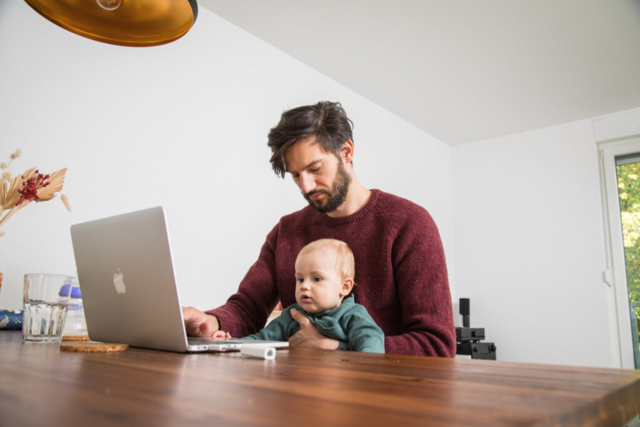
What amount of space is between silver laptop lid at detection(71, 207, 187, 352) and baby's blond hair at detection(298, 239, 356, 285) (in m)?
0.61

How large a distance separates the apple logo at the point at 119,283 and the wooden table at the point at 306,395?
241 millimetres

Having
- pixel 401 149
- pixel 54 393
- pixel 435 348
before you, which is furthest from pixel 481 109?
pixel 54 393

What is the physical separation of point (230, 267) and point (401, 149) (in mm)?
2148

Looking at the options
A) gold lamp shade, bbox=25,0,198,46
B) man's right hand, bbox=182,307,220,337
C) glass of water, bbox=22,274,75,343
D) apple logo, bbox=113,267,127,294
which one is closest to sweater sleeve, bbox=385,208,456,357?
man's right hand, bbox=182,307,220,337

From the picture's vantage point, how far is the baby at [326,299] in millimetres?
1126

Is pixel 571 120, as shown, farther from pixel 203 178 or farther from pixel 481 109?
pixel 203 178

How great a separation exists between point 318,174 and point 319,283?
411 mm

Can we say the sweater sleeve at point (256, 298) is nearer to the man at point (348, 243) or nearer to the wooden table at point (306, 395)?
the man at point (348, 243)

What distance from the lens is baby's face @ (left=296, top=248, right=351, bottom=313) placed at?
126cm

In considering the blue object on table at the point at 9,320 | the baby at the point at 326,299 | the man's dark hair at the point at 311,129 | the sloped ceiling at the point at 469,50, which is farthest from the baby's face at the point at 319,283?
the sloped ceiling at the point at 469,50

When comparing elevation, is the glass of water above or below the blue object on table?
above

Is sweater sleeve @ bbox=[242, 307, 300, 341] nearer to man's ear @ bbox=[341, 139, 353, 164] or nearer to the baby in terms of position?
the baby

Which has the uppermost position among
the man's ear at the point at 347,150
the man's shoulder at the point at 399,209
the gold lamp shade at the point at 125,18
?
the gold lamp shade at the point at 125,18

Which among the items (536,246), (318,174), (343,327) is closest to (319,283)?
(343,327)
